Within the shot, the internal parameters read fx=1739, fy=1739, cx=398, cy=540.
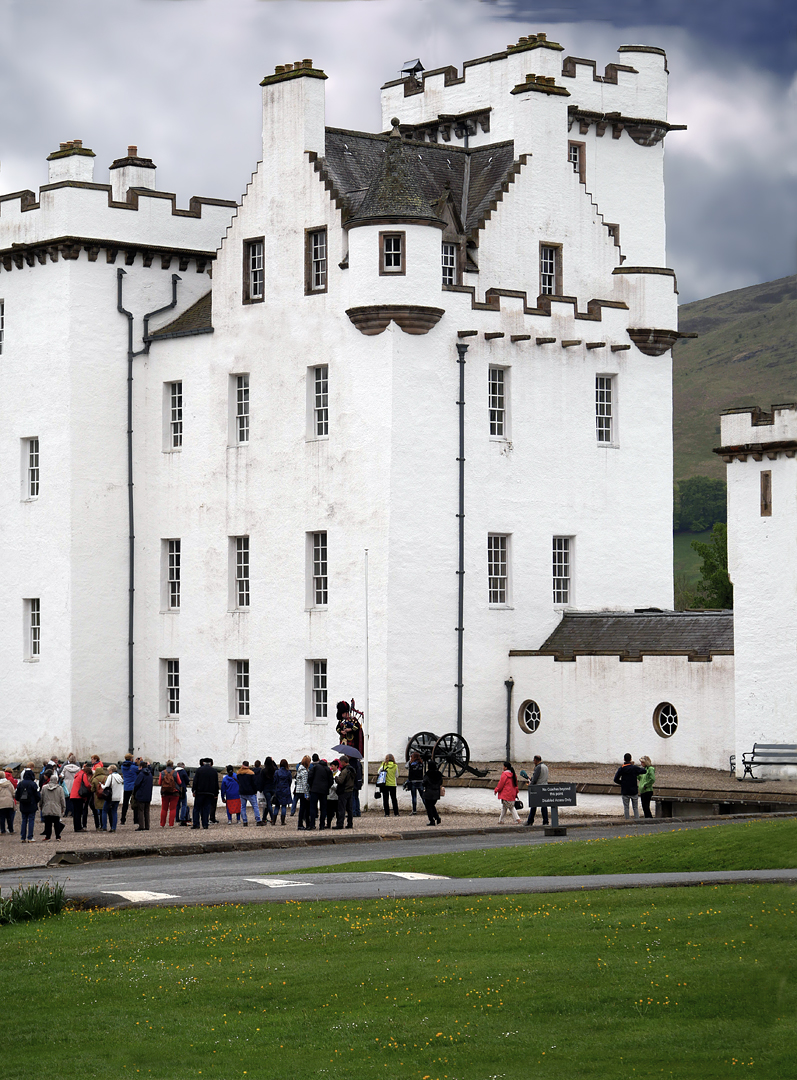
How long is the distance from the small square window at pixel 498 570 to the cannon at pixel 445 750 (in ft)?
14.0

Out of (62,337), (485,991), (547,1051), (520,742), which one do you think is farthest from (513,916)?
(62,337)

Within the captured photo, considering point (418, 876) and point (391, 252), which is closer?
point (418, 876)

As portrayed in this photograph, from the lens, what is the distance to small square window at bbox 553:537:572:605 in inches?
1954

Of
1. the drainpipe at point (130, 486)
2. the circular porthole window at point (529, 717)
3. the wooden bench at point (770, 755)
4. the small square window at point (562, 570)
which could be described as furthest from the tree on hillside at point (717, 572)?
the wooden bench at point (770, 755)

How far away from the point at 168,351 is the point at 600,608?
15414mm

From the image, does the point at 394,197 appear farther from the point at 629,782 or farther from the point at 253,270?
the point at 629,782

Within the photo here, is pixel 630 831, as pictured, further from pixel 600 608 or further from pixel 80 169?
pixel 80 169

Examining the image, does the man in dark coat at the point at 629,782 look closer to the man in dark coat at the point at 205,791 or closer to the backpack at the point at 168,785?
the man in dark coat at the point at 205,791

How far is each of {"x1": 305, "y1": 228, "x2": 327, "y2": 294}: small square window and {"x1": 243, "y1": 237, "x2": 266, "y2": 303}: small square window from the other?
208cm

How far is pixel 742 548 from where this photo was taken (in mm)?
41656

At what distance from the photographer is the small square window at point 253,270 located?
166ft

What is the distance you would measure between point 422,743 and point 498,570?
18.5ft

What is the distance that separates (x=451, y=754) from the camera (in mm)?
45062

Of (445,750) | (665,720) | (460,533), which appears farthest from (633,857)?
(460,533)
